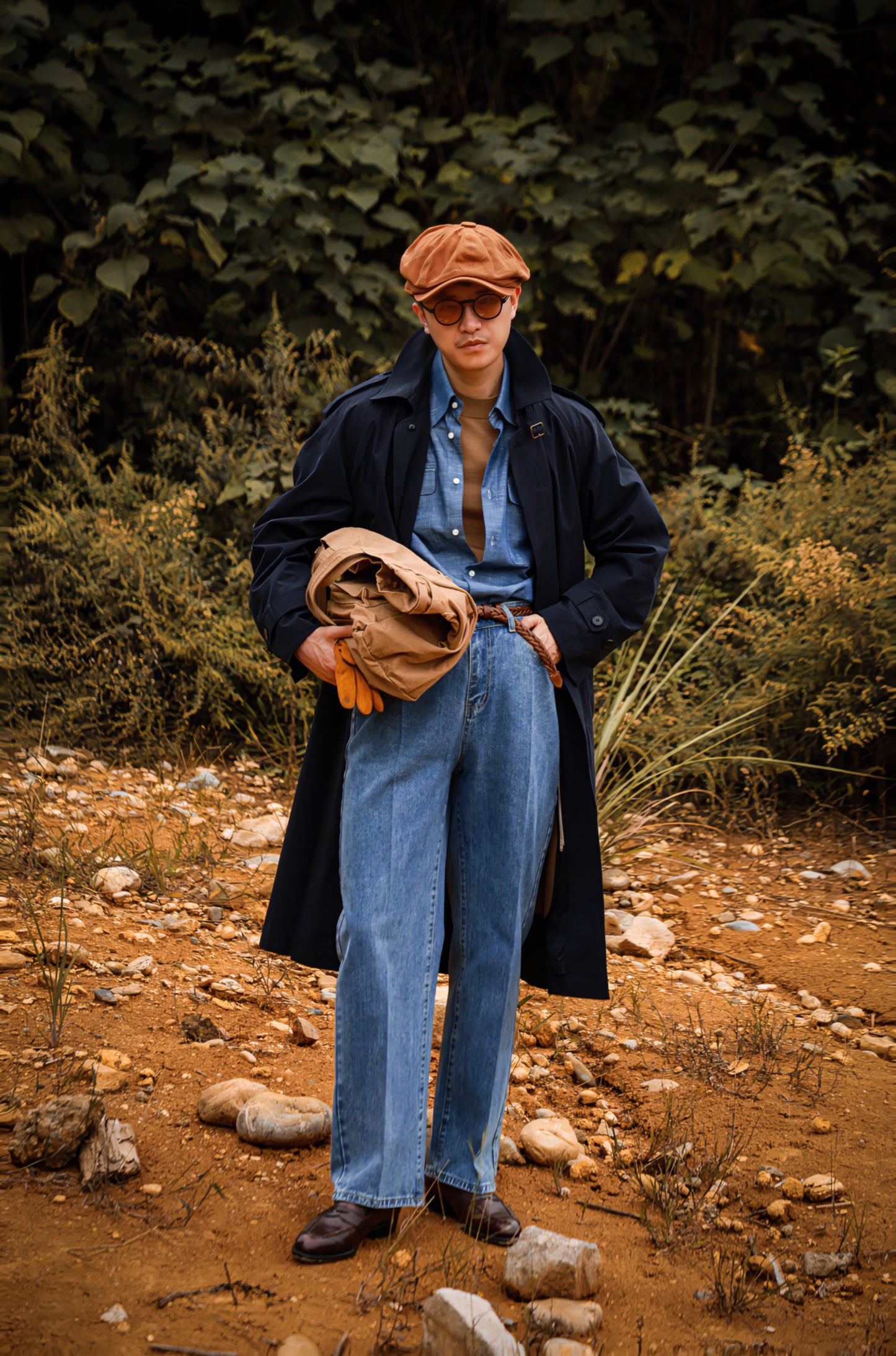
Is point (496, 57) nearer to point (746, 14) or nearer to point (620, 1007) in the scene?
point (746, 14)

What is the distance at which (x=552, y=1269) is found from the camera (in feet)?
6.00

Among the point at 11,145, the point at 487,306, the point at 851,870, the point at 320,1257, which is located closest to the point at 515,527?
the point at 487,306

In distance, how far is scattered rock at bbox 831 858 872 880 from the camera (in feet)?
13.3

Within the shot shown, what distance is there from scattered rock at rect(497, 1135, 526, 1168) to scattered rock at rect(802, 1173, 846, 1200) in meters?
0.58

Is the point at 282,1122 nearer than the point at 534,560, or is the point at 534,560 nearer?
the point at 534,560

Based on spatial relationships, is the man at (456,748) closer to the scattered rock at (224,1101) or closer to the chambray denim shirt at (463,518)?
the chambray denim shirt at (463,518)

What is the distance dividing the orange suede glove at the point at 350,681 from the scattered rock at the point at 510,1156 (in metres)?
1.07

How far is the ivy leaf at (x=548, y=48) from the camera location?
5.72 meters

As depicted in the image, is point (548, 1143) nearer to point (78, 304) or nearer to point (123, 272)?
point (123, 272)

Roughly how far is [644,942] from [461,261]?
2.27 meters

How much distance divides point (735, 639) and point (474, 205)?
2735mm

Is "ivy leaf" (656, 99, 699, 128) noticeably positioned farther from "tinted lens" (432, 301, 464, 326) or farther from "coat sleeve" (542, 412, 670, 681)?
"tinted lens" (432, 301, 464, 326)

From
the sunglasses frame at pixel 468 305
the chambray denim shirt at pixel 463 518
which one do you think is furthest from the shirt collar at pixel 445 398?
the sunglasses frame at pixel 468 305

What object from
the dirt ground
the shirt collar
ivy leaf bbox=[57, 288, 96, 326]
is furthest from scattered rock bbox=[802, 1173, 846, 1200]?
ivy leaf bbox=[57, 288, 96, 326]
